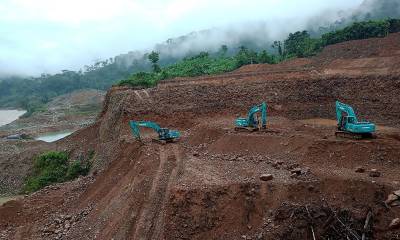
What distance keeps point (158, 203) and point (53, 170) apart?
51.7 ft

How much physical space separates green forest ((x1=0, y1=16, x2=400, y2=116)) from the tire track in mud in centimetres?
1782

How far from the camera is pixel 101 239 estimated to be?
17.7 meters

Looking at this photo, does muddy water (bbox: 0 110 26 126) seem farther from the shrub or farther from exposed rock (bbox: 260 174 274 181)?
exposed rock (bbox: 260 174 274 181)

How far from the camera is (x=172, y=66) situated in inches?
2162

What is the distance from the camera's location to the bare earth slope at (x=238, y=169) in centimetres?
1571

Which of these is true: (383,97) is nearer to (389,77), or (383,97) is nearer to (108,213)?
(389,77)

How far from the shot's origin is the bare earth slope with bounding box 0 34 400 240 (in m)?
15.7

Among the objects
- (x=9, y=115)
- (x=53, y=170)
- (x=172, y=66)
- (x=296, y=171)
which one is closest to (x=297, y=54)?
(x=172, y=66)

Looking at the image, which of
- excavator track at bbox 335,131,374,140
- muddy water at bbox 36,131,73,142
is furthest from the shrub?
muddy water at bbox 36,131,73,142

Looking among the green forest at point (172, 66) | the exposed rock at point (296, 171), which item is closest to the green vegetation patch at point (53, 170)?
the green forest at point (172, 66)

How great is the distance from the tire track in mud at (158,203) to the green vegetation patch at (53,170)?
10161 mm

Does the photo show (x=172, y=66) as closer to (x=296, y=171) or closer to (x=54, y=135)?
(x=54, y=135)

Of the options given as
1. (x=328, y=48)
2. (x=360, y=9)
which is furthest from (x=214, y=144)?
(x=360, y=9)

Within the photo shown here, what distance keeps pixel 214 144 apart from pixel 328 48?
23.5m
